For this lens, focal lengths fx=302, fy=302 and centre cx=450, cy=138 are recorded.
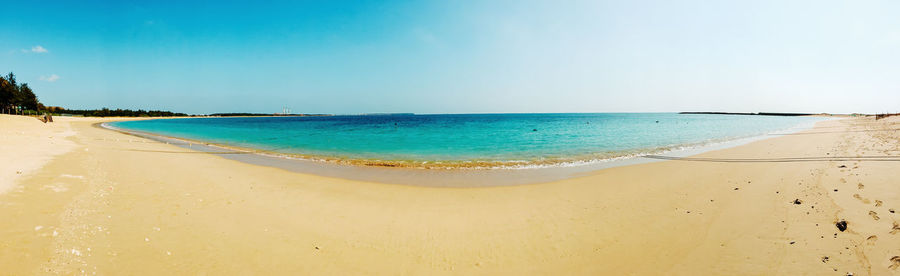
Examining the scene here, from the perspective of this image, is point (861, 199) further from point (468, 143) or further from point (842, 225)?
point (468, 143)

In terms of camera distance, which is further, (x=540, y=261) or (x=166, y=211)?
(x=166, y=211)

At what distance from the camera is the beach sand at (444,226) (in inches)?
169

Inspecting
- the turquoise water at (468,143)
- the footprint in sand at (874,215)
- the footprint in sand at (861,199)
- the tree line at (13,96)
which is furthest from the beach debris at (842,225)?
the tree line at (13,96)

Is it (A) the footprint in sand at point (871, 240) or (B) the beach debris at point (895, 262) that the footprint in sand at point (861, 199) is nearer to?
(A) the footprint in sand at point (871, 240)

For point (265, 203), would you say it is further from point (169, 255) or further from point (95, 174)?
point (95, 174)

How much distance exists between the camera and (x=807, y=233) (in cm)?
514

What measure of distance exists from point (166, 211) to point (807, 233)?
12.0 m

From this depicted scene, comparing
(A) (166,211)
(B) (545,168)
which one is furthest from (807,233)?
(A) (166,211)

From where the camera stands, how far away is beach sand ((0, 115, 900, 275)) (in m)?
4.30

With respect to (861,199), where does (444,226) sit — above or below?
below

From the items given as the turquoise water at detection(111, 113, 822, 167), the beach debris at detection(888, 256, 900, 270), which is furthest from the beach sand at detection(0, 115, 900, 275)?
the turquoise water at detection(111, 113, 822, 167)

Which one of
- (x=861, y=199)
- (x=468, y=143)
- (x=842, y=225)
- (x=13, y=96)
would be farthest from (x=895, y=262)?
(x=13, y=96)

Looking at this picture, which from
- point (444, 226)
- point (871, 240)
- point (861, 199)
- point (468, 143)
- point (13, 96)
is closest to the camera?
point (871, 240)

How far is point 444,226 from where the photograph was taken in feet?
19.7
